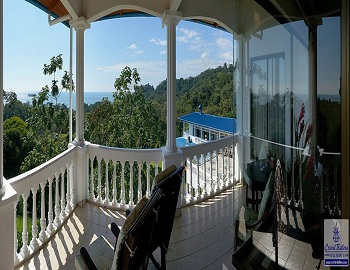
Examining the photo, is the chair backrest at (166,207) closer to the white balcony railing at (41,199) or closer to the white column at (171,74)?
the white balcony railing at (41,199)

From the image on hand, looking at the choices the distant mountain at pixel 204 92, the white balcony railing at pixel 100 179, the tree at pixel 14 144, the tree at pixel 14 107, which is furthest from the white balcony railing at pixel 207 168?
the tree at pixel 14 144

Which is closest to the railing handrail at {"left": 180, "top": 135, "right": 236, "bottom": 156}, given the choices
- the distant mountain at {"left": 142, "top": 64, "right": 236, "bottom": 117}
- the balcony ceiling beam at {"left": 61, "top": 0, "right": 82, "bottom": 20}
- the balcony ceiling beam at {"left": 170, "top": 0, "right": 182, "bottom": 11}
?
the distant mountain at {"left": 142, "top": 64, "right": 236, "bottom": 117}

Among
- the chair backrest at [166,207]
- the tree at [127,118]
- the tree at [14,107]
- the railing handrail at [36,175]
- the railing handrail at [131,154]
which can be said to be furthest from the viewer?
the tree at [127,118]

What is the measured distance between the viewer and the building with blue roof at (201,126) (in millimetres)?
5023

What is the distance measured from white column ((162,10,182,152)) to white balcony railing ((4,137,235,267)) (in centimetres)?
25

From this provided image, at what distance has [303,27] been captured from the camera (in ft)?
4.08

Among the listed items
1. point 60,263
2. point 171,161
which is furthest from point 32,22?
point 60,263

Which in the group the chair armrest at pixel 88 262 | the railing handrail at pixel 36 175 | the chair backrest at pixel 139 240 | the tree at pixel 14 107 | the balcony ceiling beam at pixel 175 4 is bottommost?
→ the chair armrest at pixel 88 262

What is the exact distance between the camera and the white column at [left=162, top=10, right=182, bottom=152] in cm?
356

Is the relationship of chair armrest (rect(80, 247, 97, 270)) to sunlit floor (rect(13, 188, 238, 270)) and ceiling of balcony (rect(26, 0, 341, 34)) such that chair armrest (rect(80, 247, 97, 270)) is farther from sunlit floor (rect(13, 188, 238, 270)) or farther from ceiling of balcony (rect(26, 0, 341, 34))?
ceiling of balcony (rect(26, 0, 341, 34))

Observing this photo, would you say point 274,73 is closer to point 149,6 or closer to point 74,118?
point 149,6

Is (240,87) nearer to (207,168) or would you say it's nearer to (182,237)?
(182,237)

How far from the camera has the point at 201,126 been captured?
5352 mm

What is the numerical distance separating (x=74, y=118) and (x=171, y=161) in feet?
5.97
